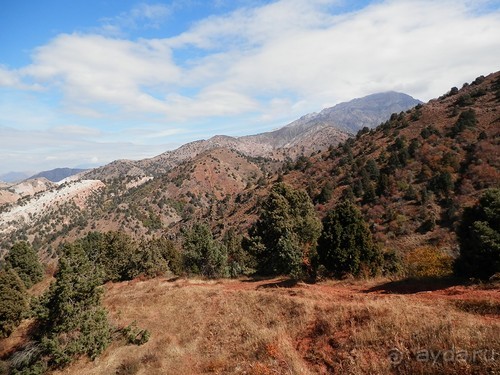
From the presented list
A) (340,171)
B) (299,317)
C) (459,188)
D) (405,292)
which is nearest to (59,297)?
(299,317)

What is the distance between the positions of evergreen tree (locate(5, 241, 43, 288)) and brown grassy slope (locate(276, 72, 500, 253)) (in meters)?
55.5

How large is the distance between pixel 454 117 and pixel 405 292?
255ft

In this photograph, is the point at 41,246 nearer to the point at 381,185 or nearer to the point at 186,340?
the point at 381,185

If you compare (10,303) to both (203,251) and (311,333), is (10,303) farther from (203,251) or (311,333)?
(311,333)

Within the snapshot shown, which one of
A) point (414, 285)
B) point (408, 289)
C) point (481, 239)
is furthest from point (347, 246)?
point (481, 239)

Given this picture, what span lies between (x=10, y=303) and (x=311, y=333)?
32.6 metres

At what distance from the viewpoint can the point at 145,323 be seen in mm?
21453

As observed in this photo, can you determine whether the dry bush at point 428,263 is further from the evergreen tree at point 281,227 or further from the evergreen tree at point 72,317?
the evergreen tree at point 72,317

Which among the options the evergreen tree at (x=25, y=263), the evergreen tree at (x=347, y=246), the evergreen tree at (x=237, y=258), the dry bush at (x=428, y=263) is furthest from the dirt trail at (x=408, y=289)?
the evergreen tree at (x=25, y=263)

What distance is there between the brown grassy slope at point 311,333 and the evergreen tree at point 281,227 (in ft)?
38.1

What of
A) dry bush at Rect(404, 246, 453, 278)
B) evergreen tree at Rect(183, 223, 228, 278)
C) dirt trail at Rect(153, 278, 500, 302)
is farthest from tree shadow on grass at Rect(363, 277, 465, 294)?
evergreen tree at Rect(183, 223, 228, 278)

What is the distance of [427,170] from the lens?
61.1 metres

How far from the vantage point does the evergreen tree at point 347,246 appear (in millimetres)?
24453

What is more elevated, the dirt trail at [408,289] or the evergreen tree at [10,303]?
the dirt trail at [408,289]
